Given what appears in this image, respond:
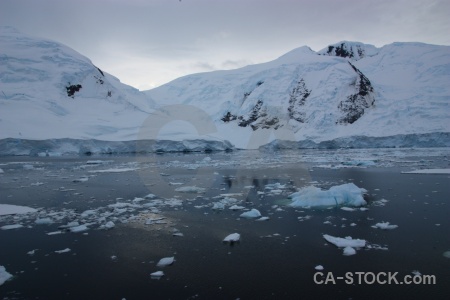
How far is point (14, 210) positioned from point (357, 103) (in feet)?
140

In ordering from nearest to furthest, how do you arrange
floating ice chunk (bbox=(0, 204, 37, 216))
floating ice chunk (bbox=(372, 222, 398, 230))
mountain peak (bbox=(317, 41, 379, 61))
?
floating ice chunk (bbox=(372, 222, 398, 230))
floating ice chunk (bbox=(0, 204, 37, 216))
mountain peak (bbox=(317, 41, 379, 61))

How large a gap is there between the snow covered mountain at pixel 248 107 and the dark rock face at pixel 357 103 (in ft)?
0.49

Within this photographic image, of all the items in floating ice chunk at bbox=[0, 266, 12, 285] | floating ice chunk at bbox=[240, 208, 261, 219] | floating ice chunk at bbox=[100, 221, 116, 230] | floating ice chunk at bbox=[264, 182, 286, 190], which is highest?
floating ice chunk at bbox=[0, 266, 12, 285]

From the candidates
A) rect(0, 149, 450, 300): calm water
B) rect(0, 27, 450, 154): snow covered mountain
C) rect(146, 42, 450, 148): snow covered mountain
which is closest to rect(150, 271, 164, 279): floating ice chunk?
rect(0, 149, 450, 300): calm water

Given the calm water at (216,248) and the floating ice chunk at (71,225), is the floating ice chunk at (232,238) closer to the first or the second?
the calm water at (216,248)

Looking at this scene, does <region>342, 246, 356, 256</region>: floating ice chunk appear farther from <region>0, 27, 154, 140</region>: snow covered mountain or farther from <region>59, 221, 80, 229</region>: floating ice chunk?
<region>0, 27, 154, 140</region>: snow covered mountain

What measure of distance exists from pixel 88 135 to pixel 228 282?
34.1 m

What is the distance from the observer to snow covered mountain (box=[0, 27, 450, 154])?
35562 mm

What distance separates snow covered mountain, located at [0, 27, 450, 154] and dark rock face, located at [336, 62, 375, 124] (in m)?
0.15

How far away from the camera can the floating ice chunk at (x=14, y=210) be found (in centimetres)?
821

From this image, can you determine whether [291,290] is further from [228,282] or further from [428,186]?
[428,186]

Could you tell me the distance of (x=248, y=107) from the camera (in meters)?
51.8

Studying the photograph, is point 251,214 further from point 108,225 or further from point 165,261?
point 108,225

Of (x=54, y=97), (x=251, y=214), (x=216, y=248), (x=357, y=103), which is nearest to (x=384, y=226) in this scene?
(x=251, y=214)
